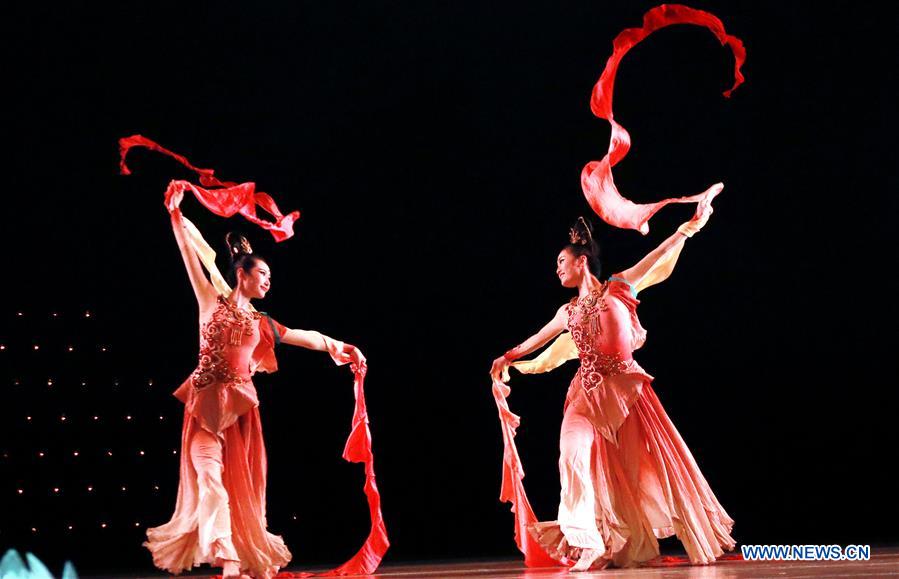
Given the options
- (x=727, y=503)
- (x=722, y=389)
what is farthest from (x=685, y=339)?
(x=727, y=503)

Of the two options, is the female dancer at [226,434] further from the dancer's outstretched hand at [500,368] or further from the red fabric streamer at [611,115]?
the red fabric streamer at [611,115]

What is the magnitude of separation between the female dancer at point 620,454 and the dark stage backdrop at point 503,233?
1.36 metres

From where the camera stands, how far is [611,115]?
4.18m

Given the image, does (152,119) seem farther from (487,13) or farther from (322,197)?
(487,13)

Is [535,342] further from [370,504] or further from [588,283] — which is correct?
[370,504]

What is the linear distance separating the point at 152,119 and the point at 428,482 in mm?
2251

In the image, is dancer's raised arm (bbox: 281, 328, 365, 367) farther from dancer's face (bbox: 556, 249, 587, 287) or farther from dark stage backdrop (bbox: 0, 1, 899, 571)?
dark stage backdrop (bbox: 0, 1, 899, 571)

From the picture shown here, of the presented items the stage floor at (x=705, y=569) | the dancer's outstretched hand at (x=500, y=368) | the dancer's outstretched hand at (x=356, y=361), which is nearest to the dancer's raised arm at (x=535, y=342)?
the dancer's outstretched hand at (x=500, y=368)

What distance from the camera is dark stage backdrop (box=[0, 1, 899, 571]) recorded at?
543 centimetres

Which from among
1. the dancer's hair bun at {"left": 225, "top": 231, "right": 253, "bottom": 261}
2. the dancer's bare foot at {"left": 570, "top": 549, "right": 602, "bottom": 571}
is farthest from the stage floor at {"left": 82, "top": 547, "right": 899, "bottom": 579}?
the dancer's hair bun at {"left": 225, "top": 231, "right": 253, "bottom": 261}

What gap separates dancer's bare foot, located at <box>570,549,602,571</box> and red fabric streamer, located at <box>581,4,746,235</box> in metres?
1.19

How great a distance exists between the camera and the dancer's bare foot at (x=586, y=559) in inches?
151

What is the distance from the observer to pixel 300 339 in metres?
4.23

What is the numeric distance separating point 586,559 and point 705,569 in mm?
562
